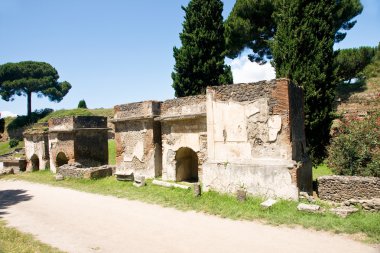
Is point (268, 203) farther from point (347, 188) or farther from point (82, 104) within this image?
point (82, 104)

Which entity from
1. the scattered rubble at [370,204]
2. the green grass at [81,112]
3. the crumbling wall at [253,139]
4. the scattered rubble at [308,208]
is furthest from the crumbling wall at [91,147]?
the green grass at [81,112]

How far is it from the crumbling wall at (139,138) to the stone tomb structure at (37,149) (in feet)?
24.1

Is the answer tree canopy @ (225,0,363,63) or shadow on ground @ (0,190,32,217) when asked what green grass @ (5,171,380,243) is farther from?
tree canopy @ (225,0,363,63)

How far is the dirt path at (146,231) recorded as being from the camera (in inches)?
236


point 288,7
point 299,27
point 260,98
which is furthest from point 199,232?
point 288,7

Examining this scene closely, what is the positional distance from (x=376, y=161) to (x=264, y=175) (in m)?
4.32

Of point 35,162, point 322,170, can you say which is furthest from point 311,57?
point 35,162

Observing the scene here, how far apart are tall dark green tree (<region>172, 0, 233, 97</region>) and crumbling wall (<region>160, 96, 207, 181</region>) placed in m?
8.10

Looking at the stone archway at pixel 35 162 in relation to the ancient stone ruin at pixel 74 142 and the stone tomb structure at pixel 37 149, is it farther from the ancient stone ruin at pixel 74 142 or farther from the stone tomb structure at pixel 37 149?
the ancient stone ruin at pixel 74 142

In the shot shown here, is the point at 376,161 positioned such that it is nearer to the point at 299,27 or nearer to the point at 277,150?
the point at 277,150

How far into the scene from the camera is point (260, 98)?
931cm

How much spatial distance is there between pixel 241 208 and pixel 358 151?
557 cm

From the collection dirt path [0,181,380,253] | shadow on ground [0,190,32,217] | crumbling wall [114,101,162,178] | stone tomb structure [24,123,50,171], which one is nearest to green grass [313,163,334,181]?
crumbling wall [114,101,162,178]

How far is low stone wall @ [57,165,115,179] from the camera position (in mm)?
14211
